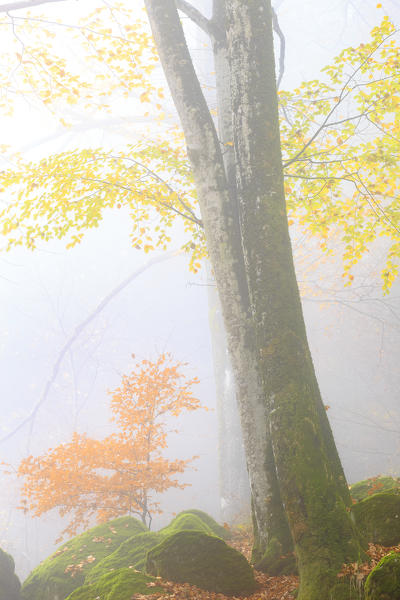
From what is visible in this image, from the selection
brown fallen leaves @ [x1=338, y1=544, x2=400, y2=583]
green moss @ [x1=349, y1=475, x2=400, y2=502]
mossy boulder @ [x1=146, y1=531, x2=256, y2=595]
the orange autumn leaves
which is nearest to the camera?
brown fallen leaves @ [x1=338, y1=544, x2=400, y2=583]

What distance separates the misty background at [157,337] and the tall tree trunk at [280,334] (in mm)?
6570

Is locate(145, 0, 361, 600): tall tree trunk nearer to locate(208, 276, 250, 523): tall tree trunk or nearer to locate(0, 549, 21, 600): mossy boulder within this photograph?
locate(0, 549, 21, 600): mossy boulder

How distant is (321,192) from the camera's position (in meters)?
7.30

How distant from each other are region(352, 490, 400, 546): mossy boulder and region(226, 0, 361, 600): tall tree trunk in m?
0.68

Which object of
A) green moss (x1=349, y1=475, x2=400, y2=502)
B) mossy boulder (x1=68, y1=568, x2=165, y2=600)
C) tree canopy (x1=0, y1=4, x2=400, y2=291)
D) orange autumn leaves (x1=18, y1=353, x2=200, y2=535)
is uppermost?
tree canopy (x1=0, y1=4, x2=400, y2=291)

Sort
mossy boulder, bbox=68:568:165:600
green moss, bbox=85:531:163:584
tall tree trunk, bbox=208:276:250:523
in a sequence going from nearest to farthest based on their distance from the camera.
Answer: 1. mossy boulder, bbox=68:568:165:600
2. green moss, bbox=85:531:163:584
3. tall tree trunk, bbox=208:276:250:523

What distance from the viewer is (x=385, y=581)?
2297 millimetres

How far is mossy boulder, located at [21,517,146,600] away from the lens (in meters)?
5.29

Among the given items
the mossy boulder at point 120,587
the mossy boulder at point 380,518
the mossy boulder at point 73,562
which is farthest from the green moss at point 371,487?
the mossy boulder at point 73,562

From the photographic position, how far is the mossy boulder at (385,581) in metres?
2.26

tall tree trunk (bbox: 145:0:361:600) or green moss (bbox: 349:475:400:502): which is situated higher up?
tall tree trunk (bbox: 145:0:361:600)

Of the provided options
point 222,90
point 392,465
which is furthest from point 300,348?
point 392,465

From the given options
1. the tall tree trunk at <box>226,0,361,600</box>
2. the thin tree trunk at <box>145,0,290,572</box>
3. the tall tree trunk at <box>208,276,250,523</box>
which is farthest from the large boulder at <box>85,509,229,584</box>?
the tall tree trunk at <box>208,276,250,523</box>

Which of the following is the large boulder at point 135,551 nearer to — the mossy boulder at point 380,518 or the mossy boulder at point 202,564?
the mossy boulder at point 202,564
